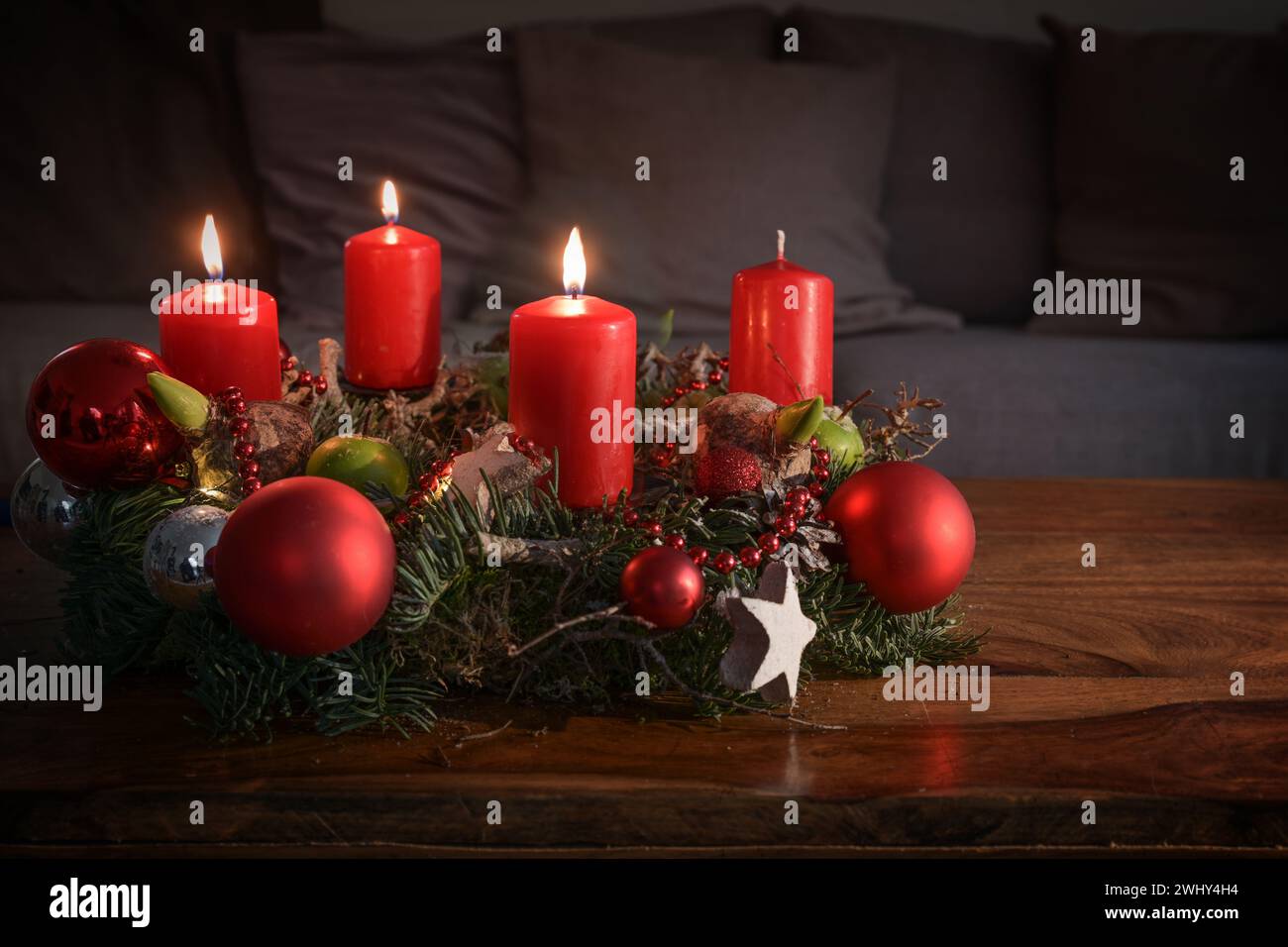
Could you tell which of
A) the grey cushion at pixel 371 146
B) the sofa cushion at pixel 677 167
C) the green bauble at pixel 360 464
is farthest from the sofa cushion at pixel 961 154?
the green bauble at pixel 360 464

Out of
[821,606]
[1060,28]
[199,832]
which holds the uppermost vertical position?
[1060,28]

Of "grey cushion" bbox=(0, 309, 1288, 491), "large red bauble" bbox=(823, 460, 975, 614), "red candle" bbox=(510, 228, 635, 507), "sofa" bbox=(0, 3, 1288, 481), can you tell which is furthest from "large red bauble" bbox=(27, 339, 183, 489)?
"sofa" bbox=(0, 3, 1288, 481)

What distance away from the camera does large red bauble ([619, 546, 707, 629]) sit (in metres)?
0.71

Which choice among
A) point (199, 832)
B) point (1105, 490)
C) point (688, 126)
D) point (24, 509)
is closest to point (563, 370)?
point (199, 832)

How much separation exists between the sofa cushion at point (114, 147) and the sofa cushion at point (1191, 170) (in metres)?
1.55

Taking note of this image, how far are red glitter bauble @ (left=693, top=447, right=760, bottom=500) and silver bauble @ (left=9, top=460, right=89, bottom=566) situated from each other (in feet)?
1.51

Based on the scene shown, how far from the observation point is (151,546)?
30.2 inches

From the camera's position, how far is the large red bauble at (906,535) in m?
0.78

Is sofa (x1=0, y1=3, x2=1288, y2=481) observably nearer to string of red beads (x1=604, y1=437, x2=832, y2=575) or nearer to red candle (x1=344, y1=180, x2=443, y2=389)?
red candle (x1=344, y1=180, x2=443, y2=389)
